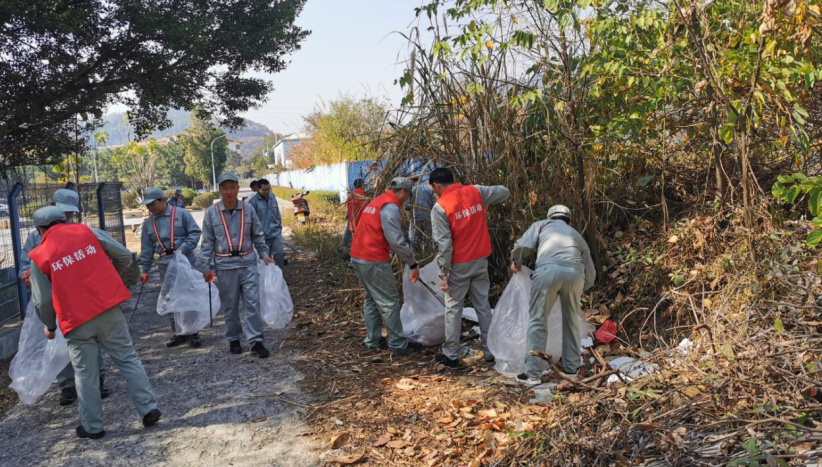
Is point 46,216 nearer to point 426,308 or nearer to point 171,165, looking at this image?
point 426,308

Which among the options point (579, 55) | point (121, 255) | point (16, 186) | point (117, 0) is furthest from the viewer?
point (117, 0)

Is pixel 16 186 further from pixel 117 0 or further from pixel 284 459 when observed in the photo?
pixel 284 459

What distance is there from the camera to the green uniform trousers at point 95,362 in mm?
4012

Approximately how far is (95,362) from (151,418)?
1.90ft

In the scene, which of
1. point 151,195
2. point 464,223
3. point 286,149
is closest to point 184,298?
point 151,195

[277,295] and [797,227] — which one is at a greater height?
[797,227]

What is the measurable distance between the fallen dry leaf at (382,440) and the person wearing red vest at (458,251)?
4.39ft

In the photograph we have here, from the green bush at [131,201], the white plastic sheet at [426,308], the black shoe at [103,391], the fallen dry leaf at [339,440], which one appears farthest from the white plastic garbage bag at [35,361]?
the green bush at [131,201]

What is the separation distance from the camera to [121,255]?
4445 mm

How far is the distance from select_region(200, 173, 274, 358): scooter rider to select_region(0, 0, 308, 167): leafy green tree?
383 centimetres

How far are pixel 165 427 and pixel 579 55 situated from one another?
539 centimetres

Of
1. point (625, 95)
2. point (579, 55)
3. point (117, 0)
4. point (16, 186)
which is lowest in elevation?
point (16, 186)

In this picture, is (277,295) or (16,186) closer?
(277,295)

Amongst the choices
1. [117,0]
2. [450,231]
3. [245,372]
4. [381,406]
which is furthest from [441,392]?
[117,0]
